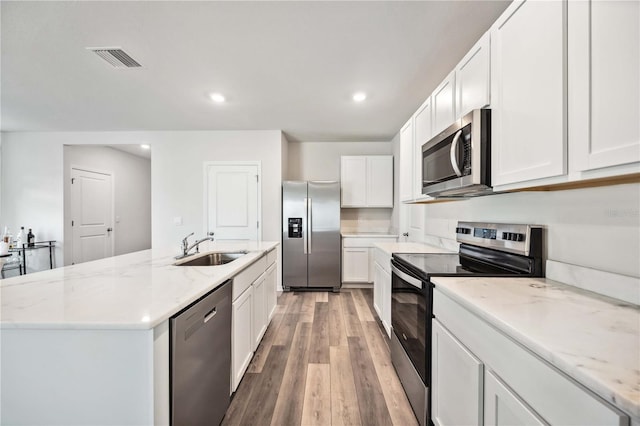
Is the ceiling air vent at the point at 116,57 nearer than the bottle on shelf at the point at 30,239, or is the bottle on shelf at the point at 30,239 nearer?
the ceiling air vent at the point at 116,57

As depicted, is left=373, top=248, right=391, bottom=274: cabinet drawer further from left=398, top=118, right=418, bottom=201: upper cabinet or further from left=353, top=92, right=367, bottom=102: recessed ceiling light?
left=353, top=92, right=367, bottom=102: recessed ceiling light

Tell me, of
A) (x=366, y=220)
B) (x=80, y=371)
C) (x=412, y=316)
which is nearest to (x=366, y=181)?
(x=366, y=220)

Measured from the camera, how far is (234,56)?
2.16 metres

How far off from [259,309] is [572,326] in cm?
200

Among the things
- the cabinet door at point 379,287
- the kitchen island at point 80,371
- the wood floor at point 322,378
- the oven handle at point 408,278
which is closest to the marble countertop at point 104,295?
the kitchen island at point 80,371

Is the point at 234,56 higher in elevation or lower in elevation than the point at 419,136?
higher

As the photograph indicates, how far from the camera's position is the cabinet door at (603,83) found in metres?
0.75

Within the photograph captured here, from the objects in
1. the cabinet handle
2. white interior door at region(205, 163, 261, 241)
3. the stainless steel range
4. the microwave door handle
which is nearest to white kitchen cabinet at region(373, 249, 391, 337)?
the stainless steel range

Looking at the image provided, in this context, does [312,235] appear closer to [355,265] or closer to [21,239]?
[355,265]

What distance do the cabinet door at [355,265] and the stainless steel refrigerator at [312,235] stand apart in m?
0.16

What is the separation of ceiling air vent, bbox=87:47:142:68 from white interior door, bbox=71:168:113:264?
337cm

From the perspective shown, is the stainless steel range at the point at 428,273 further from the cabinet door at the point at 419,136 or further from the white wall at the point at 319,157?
the white wall at the point at 319,157

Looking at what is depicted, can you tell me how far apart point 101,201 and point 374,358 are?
5.87 m

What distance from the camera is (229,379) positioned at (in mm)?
1536
